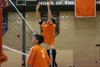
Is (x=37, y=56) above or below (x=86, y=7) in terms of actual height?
below

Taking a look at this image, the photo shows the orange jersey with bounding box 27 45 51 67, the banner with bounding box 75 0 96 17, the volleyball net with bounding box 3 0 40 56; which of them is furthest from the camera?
the volleyball net with bounding box 3 0 40 56

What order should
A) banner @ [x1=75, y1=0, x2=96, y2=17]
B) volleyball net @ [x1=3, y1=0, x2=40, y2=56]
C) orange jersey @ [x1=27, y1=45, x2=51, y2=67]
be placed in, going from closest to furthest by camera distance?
orange jersey @ [x1=27, y1=45, x2=51, y2=67] → banner @ [x1=75, y1=0, x2=96, y2=17] → volleyball net @ [x1=3, y1=0, x2=40, y2=56]

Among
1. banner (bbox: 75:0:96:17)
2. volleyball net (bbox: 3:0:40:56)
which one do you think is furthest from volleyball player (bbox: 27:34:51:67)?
volleyball net (bbox: 3:0:40:56)

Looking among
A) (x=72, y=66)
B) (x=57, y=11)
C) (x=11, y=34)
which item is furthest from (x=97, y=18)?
(x=11, y=34)

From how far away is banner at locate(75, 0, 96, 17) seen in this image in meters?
6.96

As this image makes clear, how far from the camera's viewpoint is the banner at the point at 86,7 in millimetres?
6965

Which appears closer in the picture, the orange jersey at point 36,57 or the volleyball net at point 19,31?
the orange jersey at point 36,57

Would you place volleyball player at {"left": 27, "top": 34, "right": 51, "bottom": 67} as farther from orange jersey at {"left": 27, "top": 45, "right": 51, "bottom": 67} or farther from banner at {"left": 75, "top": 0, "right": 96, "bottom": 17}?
banner at {"left": 75, "top": 0, "right": 96, "bottom": 17}

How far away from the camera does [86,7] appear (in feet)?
22.9

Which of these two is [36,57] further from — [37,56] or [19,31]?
[19,31]

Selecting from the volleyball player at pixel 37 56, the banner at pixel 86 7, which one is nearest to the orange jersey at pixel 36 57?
the volleyball player at pixel 37 56

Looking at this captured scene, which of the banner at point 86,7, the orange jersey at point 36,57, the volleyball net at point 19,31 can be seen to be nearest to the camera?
the orange jersey at point 36,57

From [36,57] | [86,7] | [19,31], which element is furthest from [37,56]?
[19,31]

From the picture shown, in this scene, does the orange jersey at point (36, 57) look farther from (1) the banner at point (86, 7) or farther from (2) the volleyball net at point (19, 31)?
(2) the volleyball net at point (19, 31)
